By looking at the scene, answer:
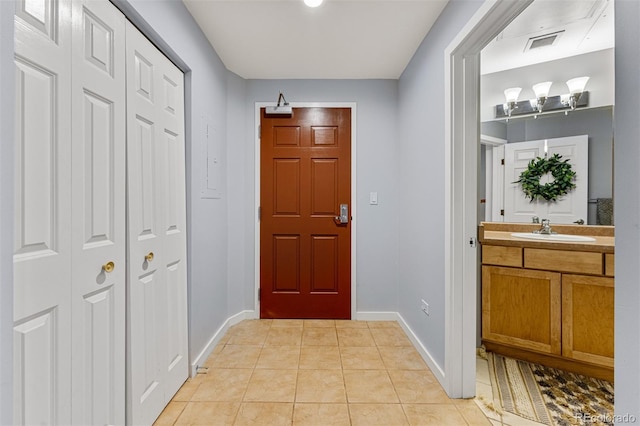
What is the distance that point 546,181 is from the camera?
2.43 m

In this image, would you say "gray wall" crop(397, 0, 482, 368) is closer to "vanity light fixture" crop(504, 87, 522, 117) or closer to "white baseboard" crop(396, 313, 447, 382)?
"white baseboard" crop(396, 313, 447, 382)

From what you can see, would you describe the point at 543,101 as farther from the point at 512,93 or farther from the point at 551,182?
the point at 551,182

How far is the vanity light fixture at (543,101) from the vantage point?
229 centimetres

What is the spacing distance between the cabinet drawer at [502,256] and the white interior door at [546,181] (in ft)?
1.91

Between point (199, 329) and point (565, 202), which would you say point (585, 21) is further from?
point (199, 329)

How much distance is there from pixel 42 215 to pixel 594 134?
332 cm

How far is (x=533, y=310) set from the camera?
2.00 meters

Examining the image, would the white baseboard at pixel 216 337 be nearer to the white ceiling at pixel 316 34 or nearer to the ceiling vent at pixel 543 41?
the white ceiling at pixel 316 34

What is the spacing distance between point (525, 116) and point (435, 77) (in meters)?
1.14

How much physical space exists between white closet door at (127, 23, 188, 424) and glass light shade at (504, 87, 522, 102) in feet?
8.72

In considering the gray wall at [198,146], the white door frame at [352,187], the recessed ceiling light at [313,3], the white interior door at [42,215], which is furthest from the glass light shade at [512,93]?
the white interior door at [42,215]

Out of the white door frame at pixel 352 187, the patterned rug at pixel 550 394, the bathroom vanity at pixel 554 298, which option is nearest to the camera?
the patterned rug at pixel 550 394

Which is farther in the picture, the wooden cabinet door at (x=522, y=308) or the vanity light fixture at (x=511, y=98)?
the vanity light fixture at (x=511, y=98)

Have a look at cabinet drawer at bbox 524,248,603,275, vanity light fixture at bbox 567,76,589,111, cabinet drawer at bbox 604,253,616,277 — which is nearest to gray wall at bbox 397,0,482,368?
cabinet drawer at bbox 524,248,603,275
